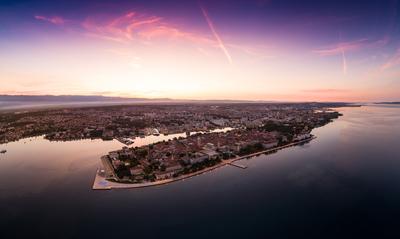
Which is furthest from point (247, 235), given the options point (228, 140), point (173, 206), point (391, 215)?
point (228, 140)

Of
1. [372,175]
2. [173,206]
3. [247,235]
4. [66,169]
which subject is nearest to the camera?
[247,235]

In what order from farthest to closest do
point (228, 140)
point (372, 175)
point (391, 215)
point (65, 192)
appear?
point (228, 140)
point (372, 175)
point (65, 192)
point (391, 215)

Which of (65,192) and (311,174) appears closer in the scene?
(65,192)

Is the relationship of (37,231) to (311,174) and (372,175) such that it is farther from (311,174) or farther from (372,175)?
(372,175)

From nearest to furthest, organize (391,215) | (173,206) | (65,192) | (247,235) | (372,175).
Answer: (247,235), (391,215), (173,206), (65,192), (372,175)

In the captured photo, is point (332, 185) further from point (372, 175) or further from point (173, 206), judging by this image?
point (173, 206)

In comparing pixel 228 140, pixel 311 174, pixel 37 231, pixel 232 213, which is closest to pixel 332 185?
pixel 311 174
